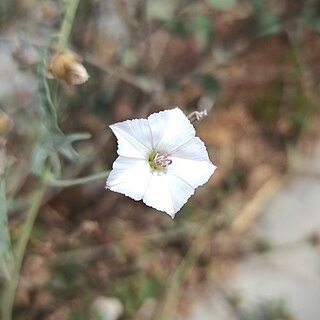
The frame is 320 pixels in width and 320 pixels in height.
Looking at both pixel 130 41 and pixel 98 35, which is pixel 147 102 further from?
pixel 98 35

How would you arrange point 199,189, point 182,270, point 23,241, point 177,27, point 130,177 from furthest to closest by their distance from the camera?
point 199,189
point 182,270
point 177,27
point 23,241
point 130,177

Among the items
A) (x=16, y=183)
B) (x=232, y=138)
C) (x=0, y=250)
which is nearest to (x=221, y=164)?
(x=232, y=138)

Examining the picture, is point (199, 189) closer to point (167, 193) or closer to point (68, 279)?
point (68, 279)

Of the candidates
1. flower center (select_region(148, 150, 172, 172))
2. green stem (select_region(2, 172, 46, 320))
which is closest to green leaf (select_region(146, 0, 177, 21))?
green stem (select_region(2, 172, 46, 320))

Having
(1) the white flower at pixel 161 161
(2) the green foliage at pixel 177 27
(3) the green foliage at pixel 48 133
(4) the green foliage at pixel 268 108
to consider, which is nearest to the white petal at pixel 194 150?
(1) the white flower at pixel 161 161

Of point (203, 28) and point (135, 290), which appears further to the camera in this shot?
point (135, 290)

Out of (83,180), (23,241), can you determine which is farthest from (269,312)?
(83,180)

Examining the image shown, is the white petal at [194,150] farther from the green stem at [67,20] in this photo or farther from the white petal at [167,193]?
the green stem at [67,20]
